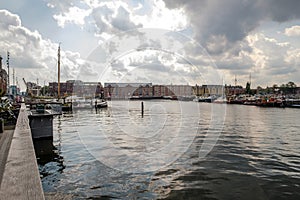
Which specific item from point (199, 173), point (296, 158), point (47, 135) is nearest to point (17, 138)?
point (199, 173)

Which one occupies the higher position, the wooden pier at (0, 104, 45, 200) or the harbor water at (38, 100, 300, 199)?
the wooden pier at (0, 104, 45, 200)

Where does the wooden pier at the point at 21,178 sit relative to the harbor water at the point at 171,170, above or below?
above

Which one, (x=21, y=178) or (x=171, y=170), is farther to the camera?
(x=171, y=170)

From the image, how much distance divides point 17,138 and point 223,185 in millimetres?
8428

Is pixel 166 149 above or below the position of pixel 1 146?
below

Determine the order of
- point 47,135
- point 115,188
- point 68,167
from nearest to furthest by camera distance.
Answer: point 115,188
point 68,167
point 47,135

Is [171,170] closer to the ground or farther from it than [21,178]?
closer to the ground

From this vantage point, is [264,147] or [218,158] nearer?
[218,158]

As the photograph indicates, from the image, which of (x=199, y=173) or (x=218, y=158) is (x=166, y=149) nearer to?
(x=218, y=158)

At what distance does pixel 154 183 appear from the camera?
11.4 m

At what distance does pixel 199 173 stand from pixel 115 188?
14.0 feet

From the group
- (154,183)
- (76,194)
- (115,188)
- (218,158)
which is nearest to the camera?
(76,194)

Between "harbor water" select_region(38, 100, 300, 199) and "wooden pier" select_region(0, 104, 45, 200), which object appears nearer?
"wooden pier" select_region(0, 104, 45, 200)

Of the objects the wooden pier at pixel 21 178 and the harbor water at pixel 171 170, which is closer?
the wooden pier at pixel 21 178
